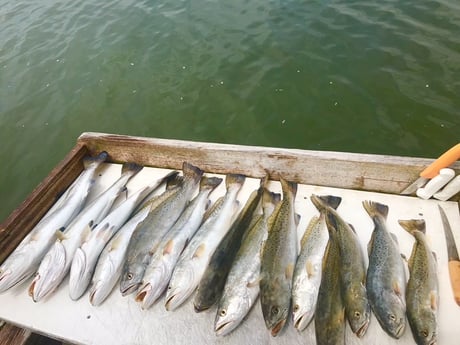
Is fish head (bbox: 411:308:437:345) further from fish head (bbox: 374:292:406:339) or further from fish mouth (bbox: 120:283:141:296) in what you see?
fish mouth (bbox: 120:283:141:296)

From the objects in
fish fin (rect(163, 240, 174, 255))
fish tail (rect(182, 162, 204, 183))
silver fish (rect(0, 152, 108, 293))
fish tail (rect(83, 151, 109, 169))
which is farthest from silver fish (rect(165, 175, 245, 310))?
fish tail (rect(83, 151, 109, 169))

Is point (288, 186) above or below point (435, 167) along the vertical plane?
below

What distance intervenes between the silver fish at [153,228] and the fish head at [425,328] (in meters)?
2.02

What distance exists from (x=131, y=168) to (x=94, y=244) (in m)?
1.10

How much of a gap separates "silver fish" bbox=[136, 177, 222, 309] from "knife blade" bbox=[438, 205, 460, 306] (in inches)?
80.5

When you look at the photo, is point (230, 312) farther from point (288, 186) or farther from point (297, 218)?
point (288, 186)

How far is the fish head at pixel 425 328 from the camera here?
1.90 metres

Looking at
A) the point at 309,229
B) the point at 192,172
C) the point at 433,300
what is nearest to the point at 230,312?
the point at 309,229

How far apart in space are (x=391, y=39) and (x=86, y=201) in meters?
7.05

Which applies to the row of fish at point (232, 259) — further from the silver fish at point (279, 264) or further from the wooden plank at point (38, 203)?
the wooden plank at point (38, 203)

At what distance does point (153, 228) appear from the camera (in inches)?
116

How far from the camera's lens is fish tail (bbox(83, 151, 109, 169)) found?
151 inches

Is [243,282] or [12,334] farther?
[12,334]

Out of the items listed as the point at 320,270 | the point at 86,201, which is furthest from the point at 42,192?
the point at 320,270
